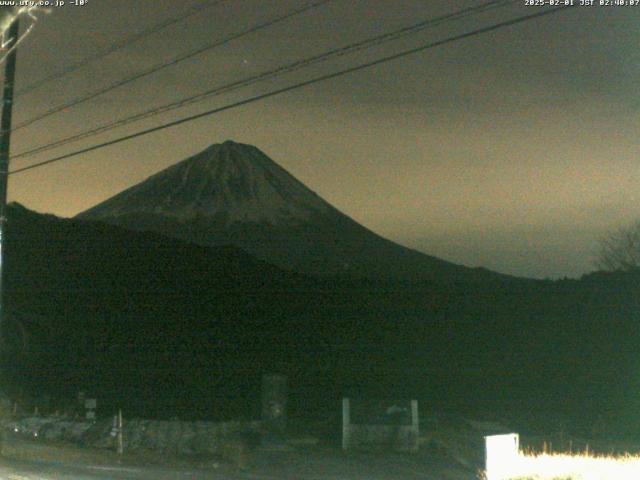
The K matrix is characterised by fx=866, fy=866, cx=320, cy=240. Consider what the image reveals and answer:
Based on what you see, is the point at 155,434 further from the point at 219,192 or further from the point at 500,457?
the point at 219,192

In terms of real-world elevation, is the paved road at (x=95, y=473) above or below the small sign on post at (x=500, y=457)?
below

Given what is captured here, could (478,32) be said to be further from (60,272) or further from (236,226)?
(236,226)

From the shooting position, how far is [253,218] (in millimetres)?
159250

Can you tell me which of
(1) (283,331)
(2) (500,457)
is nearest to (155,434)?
(2) (500,457)

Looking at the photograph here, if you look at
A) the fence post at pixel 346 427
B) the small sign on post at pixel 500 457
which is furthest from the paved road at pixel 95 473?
the fence post at pixel 346 427

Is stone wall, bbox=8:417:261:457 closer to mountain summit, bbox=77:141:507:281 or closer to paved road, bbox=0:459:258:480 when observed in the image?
paved road, bbox=0:459:258:480

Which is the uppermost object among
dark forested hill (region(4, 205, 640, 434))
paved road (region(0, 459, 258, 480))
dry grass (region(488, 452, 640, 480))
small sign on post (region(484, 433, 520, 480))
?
dark forested hill (region(4, 205, 640, 434))

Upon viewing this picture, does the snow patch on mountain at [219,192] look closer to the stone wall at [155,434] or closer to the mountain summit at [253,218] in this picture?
the mountain summit at [253,218]

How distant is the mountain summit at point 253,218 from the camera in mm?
147200

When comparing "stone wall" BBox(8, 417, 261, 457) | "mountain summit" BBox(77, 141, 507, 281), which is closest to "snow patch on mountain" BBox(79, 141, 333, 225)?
"mountain summit" BBox(77, 141, 507, 281)

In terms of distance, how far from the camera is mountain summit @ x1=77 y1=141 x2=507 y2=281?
483 ft

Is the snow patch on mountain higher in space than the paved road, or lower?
higher

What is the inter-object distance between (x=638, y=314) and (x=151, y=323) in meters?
39.7

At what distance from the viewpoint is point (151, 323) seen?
73312mm
